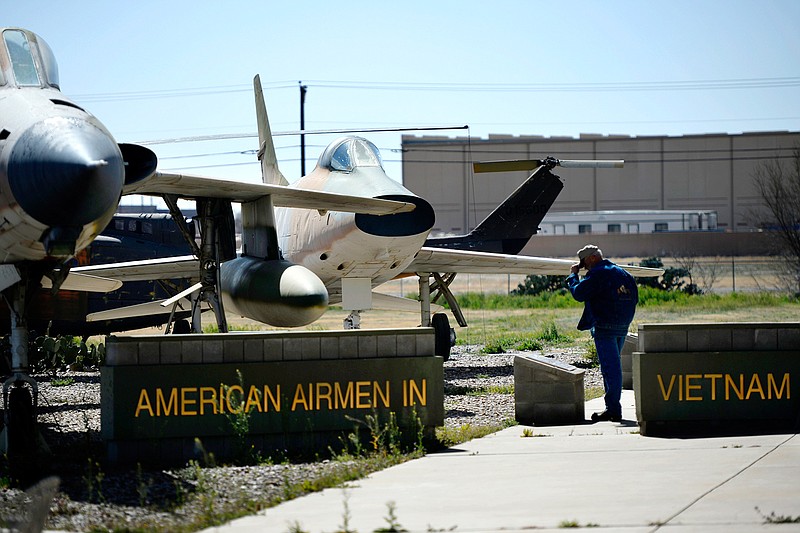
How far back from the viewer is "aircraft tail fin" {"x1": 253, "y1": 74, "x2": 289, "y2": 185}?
17.7 meters

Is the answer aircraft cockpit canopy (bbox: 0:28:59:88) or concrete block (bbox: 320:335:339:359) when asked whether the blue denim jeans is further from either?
aircraft cockpit canopy (bbox: 0:28:59:88)

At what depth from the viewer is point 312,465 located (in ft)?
26.6

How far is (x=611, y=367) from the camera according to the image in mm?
10391

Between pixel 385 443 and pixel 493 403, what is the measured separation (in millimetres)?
4382

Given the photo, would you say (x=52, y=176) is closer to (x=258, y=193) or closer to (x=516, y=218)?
(x=258, y=193)

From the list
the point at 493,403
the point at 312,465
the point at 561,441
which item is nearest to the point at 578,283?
the point at 561,441

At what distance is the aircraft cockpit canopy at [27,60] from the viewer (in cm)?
904

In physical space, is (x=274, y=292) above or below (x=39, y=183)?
below

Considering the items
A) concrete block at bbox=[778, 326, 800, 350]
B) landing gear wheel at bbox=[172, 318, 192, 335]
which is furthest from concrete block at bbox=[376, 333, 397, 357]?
landing gear wheel at bbox=[172, 318, 192, 335]

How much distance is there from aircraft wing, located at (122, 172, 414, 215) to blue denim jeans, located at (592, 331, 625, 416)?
10.5ft

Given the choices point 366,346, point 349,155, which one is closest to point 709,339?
point 366,346

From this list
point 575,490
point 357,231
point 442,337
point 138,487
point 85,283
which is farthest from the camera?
point 442,337

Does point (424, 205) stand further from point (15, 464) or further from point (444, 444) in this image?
point (15, 464)

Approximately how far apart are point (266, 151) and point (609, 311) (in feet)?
29.5
